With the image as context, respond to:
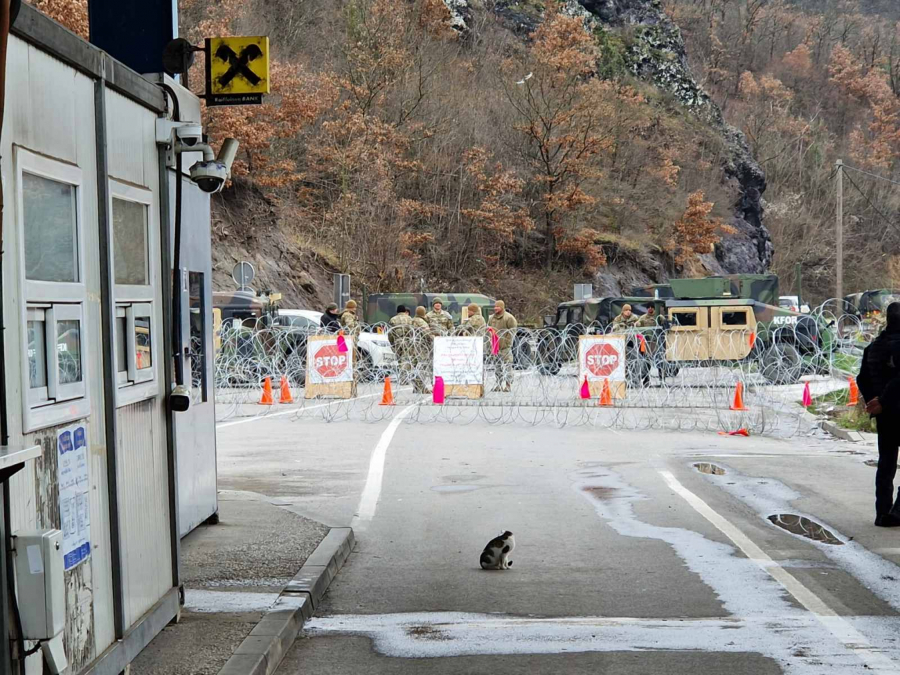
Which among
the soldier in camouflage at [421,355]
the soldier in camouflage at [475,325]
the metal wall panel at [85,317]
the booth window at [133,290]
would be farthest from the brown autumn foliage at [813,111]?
the metal wall panel at [85,317]

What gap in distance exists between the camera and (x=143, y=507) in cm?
550

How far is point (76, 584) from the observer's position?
4508 mm

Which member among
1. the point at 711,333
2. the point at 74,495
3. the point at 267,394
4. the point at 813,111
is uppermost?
the point at 813,111

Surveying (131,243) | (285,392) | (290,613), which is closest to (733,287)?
(285,392)

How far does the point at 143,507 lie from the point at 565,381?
20179 millimetres

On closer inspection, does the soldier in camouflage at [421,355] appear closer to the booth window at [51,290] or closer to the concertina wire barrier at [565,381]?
the concertina wire barrier at [565,381]

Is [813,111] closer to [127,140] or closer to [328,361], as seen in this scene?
[328,361]

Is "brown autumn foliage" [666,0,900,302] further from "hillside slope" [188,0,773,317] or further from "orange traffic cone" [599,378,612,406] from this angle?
"orange traffic cone" [599,378,612,406]

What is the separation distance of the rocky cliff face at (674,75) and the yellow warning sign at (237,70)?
5694 centimetres

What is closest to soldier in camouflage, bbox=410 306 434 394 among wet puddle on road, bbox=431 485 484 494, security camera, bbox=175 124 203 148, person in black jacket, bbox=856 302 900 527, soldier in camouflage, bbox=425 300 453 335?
soldier in camouflage, bbox=425 300 453 335

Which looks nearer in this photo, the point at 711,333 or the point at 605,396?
the point at 605,396

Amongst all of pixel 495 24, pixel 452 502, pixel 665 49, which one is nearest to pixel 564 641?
pixel 452 502

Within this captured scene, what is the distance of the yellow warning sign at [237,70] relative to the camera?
8.84m

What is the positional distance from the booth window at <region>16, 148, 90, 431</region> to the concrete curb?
1555 millimetres
